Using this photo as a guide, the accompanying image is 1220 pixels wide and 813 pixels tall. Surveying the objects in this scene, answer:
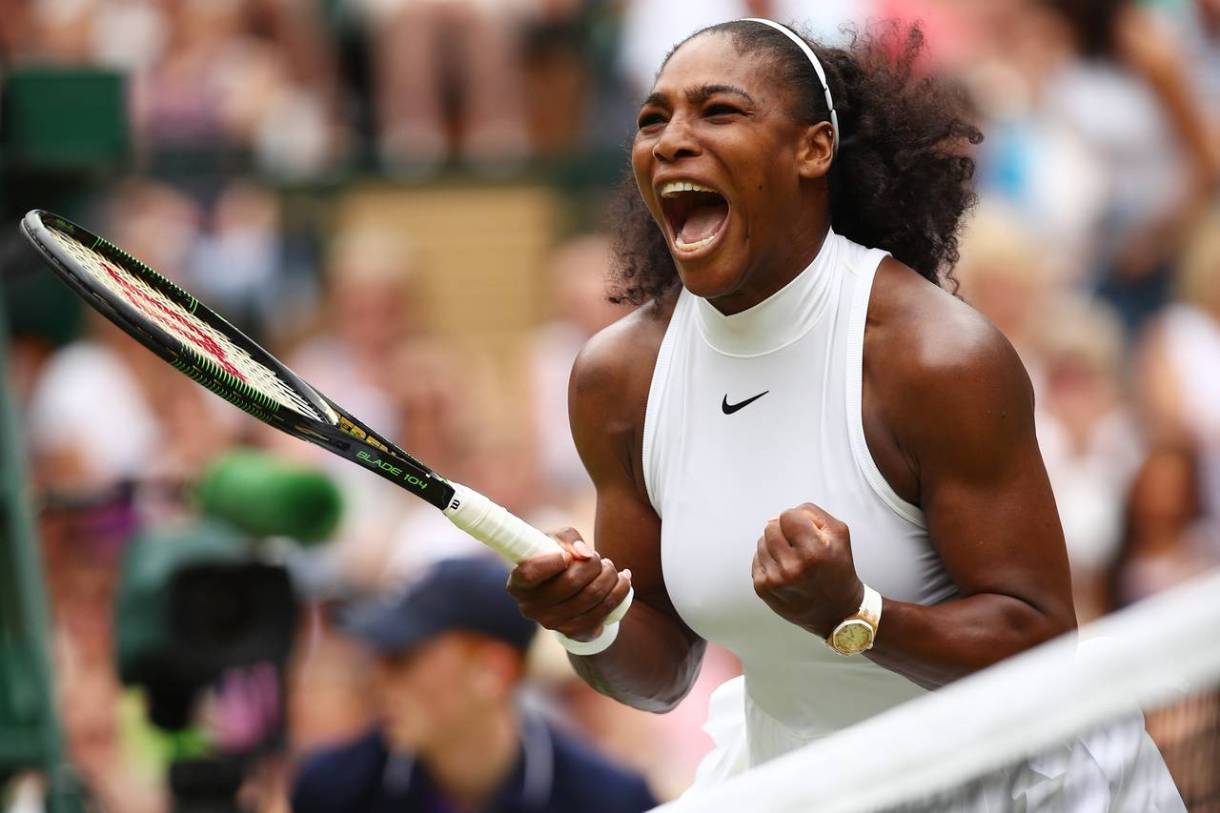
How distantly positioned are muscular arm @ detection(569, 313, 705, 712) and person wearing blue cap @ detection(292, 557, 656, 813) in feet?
3.83

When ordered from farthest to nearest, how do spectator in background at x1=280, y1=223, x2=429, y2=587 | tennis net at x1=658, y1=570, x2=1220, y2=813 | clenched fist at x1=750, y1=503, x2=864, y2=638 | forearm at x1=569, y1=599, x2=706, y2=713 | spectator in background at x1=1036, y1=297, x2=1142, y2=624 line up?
1. spectator in background at x1=280, y1=223, x2=429, y2=587
2. spectator in background at x1=1036, y1=297, x2=1142, y2=624
3. forearm at x1=569, y1=599, x2=706, y2=713
4. clenched fist at x1=750, y1=503, x2=864, y2=638
5. tennis net at x1=658, y1=570, x2=1220, y2=813

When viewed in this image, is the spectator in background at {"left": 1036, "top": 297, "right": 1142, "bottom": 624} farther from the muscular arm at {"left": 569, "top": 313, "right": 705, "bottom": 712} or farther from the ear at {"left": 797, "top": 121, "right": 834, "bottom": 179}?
the ear at {"left": 797, "top": 121, "right": 834, "bottom": 179}

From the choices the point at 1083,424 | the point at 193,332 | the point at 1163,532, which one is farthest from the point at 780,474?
the point at 1083,424

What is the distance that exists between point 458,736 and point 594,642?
1.49 metres

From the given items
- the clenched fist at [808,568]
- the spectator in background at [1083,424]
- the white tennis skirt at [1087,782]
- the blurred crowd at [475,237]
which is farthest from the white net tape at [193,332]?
the spectator in background at [1083,424]

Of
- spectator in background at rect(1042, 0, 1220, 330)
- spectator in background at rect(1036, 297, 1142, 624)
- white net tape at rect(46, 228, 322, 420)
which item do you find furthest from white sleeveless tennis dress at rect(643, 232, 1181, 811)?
spectator in background at rect(1042, 0, 1220, 330)

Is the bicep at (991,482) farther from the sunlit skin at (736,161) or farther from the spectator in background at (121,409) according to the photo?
the spectator in background at (121,409)

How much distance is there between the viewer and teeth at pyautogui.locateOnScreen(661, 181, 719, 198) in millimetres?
2768

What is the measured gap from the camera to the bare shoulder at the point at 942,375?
266 centimetres

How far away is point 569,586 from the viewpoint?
2770 mm

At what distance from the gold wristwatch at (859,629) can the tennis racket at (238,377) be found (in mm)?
375

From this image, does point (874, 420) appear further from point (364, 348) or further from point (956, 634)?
point (364, 348)

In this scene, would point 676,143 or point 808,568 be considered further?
point 676,143

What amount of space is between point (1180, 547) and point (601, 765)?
244 centimetres
